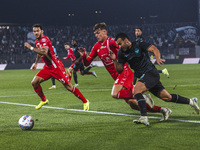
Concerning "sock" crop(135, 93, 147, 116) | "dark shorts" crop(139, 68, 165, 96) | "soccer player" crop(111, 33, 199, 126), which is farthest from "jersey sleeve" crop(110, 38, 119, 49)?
"sock" crop(135, 93, 147, 116)

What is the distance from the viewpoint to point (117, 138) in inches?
216

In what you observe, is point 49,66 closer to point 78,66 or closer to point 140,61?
point 140,61

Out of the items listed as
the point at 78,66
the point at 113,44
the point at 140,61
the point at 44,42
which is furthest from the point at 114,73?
the point at 78,66

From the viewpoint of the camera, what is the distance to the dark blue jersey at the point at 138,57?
21.3 feet

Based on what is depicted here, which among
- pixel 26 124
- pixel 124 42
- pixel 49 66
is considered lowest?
pixel 26 124

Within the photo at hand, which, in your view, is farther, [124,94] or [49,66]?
[49,66]

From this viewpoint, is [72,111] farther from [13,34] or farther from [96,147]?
[13,34]

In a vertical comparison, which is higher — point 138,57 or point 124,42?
point 124,42

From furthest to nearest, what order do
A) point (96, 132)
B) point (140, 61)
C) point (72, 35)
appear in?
1. point (72, 35)
2. point (140, 61)
3. point (96, 132)

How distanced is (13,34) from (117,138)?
46187 millimetres

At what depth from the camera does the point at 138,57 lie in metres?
6.53

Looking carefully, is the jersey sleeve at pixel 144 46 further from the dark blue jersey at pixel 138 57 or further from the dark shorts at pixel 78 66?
the dark shorts at pixel 78 66

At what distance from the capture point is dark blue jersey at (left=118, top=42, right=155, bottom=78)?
21.3 feet

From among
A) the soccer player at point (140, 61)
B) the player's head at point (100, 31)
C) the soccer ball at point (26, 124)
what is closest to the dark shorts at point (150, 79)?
the soccer player at point (140, 61)
